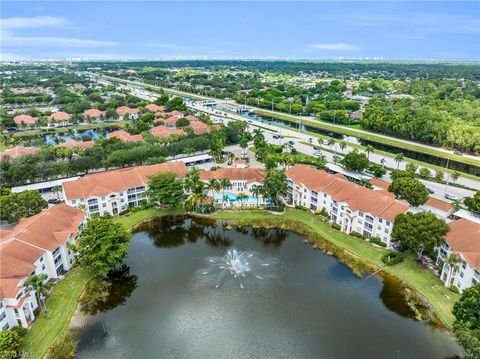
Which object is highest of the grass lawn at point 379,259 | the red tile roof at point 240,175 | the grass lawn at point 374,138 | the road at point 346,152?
the red tile roof at point 240,175

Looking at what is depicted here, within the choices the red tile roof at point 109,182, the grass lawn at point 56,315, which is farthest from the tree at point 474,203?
the grass lawn at point 56,315

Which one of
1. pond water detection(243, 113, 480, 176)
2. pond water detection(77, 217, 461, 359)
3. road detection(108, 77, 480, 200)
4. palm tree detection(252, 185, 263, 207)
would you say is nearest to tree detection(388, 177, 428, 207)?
road detection(108, 77, 480, 200)

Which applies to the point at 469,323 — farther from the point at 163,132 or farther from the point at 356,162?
the point at 163,132

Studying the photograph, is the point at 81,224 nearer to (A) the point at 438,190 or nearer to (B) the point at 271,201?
(B) the point at 271,201

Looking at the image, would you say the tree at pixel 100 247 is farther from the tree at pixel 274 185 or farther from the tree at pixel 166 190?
the tree at pixel 274 185

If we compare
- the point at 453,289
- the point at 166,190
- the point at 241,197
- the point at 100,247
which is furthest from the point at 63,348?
the point at 453,289
